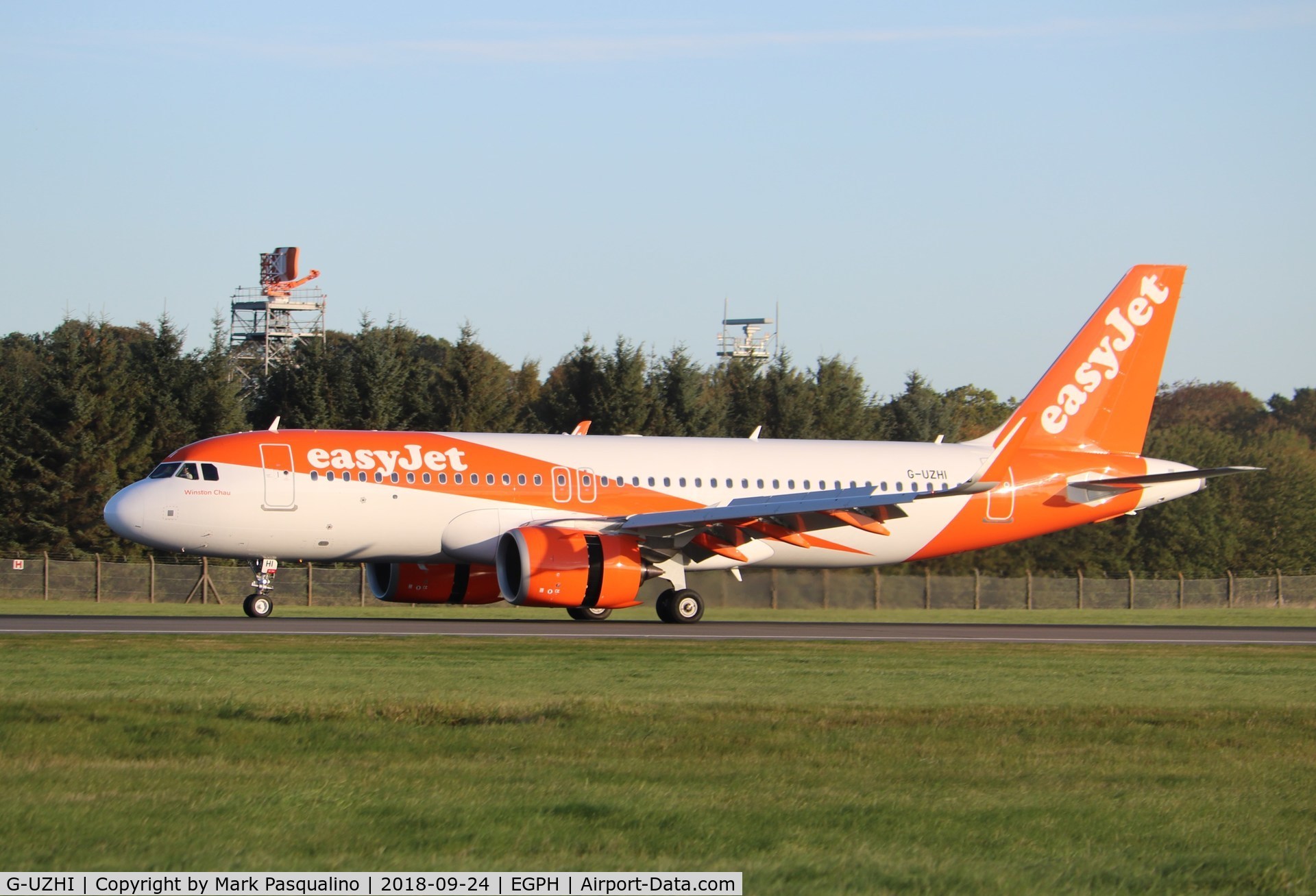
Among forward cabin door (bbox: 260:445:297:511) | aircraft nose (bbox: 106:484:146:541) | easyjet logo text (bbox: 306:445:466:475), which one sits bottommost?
aircraft nose (bbox: 106:484:146:541)

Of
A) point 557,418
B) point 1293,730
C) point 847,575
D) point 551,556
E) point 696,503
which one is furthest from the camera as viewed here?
point 557,418

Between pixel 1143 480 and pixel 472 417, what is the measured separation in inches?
1116

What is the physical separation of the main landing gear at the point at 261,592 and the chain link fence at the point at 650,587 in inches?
453

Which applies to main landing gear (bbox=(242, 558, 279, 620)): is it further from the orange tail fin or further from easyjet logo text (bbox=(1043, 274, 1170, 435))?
easyjet logo text (bbox=(1043, 274, 1170, 435))

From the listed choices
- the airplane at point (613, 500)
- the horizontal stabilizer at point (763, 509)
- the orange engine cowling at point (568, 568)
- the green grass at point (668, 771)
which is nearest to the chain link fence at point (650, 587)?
the airplane at point (613, 500)

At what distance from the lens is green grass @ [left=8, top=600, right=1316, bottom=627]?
33.0 metres

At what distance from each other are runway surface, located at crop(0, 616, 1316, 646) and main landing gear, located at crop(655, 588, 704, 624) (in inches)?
14.0

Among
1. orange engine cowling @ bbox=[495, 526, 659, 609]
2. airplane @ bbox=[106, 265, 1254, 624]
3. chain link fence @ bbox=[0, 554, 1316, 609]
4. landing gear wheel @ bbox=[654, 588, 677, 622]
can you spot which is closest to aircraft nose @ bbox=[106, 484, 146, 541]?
airplane @ bbox=[106, 265, 1254, 624]

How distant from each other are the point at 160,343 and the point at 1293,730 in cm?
4582

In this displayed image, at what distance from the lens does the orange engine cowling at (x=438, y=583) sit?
31.1m

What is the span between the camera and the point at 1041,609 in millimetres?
45750

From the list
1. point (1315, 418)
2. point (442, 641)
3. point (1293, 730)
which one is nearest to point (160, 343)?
point (442, 641)

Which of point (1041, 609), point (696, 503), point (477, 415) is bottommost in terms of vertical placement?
point (1041, 609)

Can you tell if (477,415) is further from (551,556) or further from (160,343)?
(551,556)
